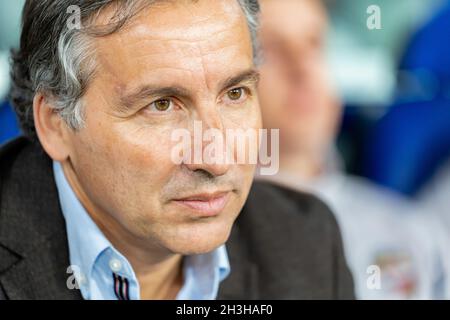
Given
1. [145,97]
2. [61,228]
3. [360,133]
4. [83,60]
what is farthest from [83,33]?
[360,133]

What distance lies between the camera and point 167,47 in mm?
1325

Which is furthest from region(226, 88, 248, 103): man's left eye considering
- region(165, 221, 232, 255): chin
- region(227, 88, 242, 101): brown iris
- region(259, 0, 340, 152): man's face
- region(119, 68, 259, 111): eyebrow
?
region(259, 0, 340, 152): man's face

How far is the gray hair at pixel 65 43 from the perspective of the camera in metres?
1.33

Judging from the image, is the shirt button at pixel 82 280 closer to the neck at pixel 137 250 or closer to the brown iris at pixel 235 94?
the neck at pixel 137 250

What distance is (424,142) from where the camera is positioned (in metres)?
3.09

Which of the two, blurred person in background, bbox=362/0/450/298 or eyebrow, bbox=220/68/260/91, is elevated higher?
blurred person in background, bbox=362/0/450/298

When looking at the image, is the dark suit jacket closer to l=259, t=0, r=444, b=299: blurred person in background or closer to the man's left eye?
the man's left eye

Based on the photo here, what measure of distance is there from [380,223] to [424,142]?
23.6 inches

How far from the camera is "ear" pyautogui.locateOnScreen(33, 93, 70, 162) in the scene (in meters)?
1.47

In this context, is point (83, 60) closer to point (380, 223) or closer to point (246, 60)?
point (246, 60)

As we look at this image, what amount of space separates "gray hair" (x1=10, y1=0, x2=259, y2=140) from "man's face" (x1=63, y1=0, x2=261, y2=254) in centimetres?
2

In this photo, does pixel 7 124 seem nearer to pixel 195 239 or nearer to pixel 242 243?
pixel 242 243

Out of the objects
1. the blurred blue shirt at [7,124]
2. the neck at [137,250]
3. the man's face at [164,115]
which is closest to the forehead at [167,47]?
the man's face at [164,115]

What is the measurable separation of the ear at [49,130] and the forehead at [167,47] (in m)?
0.18
